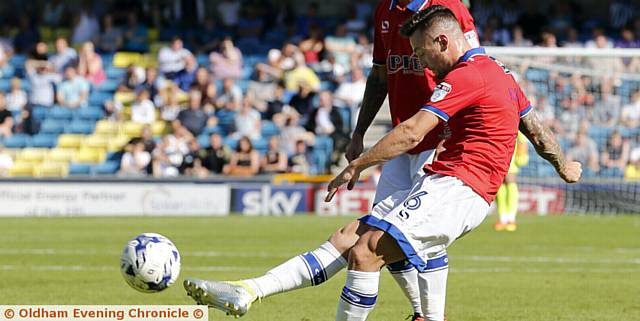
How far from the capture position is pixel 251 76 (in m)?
29.0

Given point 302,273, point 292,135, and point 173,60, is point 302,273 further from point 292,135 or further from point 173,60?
point 173,60

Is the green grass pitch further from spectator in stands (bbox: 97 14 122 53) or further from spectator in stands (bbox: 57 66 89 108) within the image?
spectator in stands (bbox: 97 14 122 53)

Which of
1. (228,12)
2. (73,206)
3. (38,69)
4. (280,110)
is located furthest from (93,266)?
(228,12)

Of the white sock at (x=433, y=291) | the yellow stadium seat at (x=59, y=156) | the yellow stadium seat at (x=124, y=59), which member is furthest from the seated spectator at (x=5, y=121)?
the white sock at (x=433, y=291)

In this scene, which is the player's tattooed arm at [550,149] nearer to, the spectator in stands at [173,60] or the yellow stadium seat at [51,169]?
the yellow stadium seat at [51,169]

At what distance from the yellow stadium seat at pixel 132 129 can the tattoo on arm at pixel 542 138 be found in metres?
21.0

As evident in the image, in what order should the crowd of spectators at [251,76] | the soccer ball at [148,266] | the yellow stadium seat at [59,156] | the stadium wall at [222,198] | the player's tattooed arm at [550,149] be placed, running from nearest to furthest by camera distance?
the soccer ball at [148,266], the player's tattooed arm at [550,149], the stadium wall at [222,198], the crowd of spectators at [251,76], the yellow stadium seat at [59,156]

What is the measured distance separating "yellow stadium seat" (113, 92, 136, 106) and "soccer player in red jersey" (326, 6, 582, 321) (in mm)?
22551

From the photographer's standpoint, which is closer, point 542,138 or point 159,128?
point 542,138

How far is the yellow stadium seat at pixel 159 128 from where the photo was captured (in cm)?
2764

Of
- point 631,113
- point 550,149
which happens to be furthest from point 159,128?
point 550,149

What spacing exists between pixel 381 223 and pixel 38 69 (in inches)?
927

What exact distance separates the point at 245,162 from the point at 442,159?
18.5 m

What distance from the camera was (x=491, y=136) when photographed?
6777 millimetres
